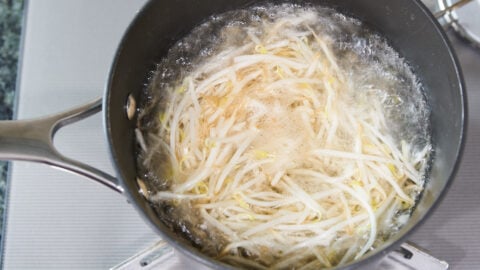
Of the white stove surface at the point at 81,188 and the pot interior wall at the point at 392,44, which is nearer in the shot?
the pot interior wall at the point at 392,44

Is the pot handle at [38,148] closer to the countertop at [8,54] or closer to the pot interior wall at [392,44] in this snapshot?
the pot interior wall at [392,44]

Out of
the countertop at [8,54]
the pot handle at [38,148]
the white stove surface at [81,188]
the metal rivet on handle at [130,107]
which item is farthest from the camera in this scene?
the countertop at [8,54]

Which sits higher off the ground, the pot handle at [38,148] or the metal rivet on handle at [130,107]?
the metal rivet on handle at [130,107]

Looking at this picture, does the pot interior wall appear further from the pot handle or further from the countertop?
the countertop

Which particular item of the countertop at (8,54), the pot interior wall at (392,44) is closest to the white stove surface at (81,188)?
the countertop at (8,54)

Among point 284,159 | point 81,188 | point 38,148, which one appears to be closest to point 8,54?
point 81,188

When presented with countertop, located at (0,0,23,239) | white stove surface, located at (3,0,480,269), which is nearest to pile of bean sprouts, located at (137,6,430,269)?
white stove surface, located at (3,0,480,269)

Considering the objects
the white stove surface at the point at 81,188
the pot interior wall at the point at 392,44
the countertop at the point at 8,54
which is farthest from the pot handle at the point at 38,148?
the countertop at the point at 8,54

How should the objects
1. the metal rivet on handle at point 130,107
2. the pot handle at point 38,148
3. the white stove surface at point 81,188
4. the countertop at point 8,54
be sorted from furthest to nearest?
the countertop at point 8,54 < the white stove surface at point 81,188 < the metal rivet on handle at point 130,107 < the pot handle at point 38,148
